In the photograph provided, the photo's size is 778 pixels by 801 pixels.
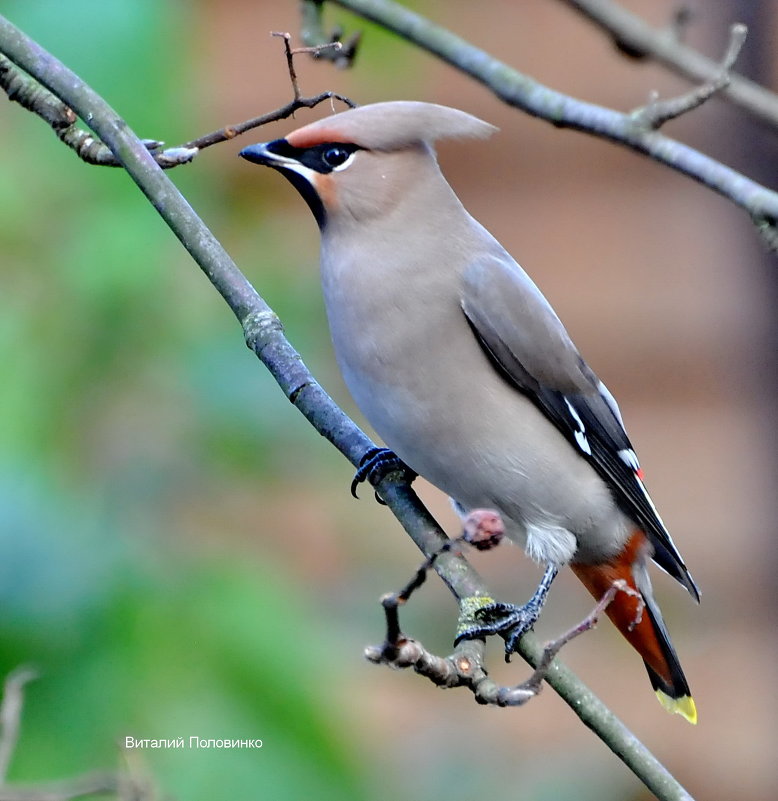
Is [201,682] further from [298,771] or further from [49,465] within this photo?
[49,465]

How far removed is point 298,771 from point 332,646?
0.41m

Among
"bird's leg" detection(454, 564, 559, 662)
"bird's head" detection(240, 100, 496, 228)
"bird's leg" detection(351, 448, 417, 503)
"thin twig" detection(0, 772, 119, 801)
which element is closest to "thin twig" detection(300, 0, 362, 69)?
"bird's head" detection(240, 100, 496, 228)

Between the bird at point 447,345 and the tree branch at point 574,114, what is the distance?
196 mm

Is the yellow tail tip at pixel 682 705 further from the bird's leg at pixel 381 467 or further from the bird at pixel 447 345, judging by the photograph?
the bird's leg at pixel 381 467

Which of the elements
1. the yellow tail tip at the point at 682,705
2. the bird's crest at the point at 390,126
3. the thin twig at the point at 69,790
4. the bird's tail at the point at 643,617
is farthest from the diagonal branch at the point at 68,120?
the yellow tail tip at the point at 682,705

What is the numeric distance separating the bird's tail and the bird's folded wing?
0.05 metres

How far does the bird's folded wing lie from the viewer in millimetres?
2420

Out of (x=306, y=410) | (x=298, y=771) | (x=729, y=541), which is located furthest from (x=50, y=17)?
(x=729, y=541)

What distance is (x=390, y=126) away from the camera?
7.60ft

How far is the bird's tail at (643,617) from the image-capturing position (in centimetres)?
271

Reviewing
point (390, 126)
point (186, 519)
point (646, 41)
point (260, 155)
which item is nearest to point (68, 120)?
point (260, 155)

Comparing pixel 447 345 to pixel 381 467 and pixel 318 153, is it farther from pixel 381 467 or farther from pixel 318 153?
pixel 318 153

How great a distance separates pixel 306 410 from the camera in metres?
2.03

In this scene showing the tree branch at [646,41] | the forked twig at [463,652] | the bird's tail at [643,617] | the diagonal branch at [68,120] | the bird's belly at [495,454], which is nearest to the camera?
the forked twig at [463,652]
